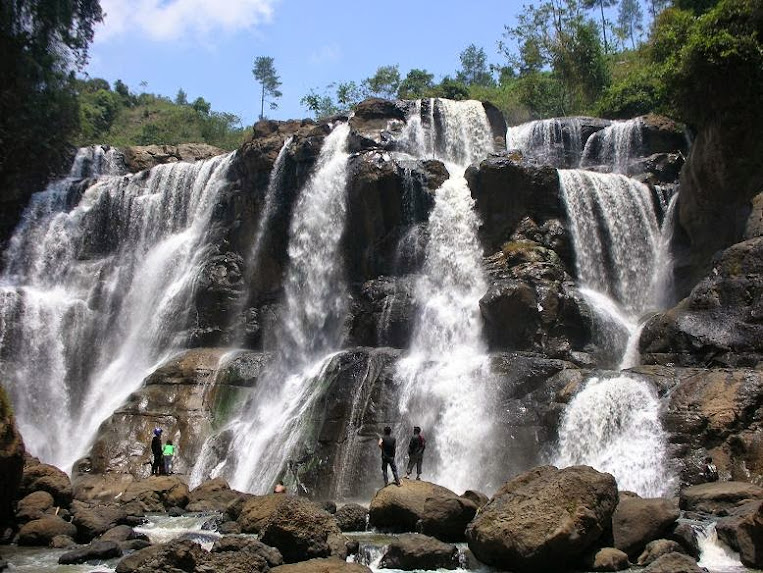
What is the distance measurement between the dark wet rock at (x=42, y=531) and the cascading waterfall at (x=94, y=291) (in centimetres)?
1145

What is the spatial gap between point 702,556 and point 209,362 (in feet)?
65.3

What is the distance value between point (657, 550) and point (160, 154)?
3873 centimetres

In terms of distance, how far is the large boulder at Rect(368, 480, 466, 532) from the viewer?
530 inches

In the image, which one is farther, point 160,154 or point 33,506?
point 160,154

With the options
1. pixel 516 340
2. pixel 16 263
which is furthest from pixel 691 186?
pixel 16 263

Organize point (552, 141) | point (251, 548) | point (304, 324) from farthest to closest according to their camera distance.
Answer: point (552, 141) < point (304, 324) < point (251, 548)

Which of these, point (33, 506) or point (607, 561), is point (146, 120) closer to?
point (33, 506)

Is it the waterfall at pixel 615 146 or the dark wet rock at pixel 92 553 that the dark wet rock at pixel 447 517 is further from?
the waterfall at pixel 615 146

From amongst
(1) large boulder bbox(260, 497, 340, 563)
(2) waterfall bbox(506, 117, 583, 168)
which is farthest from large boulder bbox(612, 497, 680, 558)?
(2) waterfall bbox(506, 117, 583, 168)

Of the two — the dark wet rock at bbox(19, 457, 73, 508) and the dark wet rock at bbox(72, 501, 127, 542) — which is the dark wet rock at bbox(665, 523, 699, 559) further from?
the dark wet rock at bbox(19, 457, 73, 508)

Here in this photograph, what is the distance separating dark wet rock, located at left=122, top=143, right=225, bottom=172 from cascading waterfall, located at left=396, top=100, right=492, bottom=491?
1597cm

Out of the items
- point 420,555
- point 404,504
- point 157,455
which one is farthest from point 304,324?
point 420,555

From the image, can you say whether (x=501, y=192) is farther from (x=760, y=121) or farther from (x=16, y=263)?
(x=16, y=263)

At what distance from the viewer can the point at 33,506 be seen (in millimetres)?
15875
